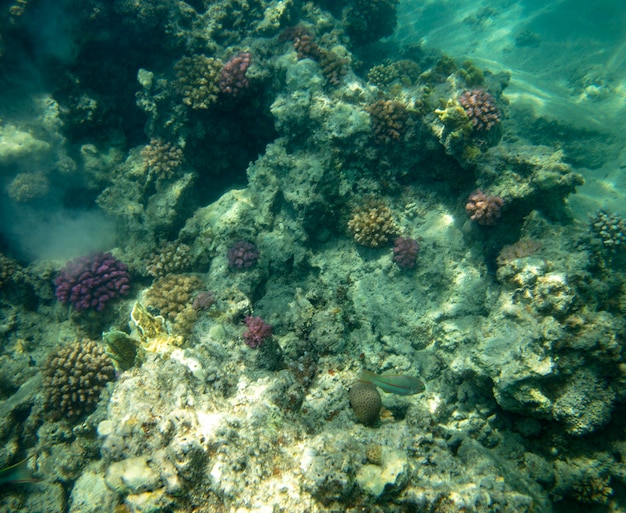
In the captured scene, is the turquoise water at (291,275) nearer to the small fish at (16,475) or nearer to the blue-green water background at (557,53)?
the small fish at (16,475)

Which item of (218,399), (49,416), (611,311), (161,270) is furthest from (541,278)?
(49,416)

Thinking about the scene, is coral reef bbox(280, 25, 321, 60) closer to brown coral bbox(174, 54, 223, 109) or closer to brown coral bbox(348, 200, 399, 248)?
brown coral bbox(174, 54, 223, 109)

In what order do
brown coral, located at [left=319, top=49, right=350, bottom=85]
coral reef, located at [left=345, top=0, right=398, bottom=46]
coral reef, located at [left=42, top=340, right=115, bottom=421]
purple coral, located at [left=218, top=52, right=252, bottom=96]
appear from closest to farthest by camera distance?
coral reef, located at [left=42, top=340, right=115, bottom=421], purple coral, located at [left=218, top=52, right=252, bottom=96], brown coral, located at [left=319, top=49, right=350, bottom=85], coral reef, located at [left=345, top=0, right=398, bottom=46]

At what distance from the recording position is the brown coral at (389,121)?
6484mm

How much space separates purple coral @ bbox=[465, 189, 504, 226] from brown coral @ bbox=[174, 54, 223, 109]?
5.79 m

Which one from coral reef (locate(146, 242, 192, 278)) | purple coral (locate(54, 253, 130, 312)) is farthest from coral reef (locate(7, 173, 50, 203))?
coral reef (locate(146, 242, 192, 278))

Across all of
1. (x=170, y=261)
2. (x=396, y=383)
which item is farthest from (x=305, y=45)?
(x=396, y=383)

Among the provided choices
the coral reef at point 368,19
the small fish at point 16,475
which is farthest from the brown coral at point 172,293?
the coral reef at point 368,19

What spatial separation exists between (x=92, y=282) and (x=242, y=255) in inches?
128

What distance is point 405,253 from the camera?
19.8ft

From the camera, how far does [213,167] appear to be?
26.4 feet

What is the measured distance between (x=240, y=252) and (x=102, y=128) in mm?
5710

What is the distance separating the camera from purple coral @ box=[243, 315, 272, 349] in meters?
4.89

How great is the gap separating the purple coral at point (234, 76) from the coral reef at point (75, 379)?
228 inches
